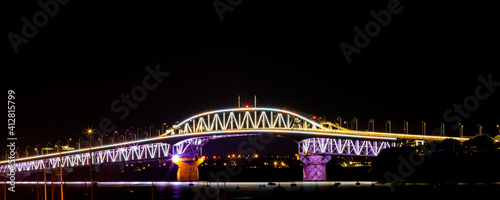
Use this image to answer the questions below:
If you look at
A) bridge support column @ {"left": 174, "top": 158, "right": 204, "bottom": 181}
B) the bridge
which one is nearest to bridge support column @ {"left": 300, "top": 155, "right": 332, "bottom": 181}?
the bridge

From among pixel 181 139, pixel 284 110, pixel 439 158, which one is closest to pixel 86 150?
pixel 181 139

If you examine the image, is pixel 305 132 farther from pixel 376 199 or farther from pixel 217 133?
pixel 376 199

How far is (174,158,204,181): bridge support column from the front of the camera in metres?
175

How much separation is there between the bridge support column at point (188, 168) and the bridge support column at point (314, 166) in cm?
3786

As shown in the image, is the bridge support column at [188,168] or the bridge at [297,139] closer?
the bridge at [297,139]

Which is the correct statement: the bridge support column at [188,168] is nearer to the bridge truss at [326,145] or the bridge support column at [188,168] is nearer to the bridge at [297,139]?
the bridge at [297,139]

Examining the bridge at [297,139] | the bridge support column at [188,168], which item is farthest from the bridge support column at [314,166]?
the bridge support column at [188,168]

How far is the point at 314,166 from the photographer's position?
149m

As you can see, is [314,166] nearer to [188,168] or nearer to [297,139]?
[297,139]

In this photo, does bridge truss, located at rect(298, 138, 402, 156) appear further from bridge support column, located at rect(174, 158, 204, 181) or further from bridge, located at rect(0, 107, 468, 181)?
bridge support column, located at rect(174, 158, 204, 181)

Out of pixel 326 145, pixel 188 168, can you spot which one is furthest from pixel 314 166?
pixel 188 168

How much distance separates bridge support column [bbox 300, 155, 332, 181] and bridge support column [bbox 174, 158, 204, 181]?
124ft

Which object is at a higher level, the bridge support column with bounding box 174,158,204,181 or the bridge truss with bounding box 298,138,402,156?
the bridge truss with bounding box 298,138,402,156

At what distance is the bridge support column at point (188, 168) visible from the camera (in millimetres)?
175000
